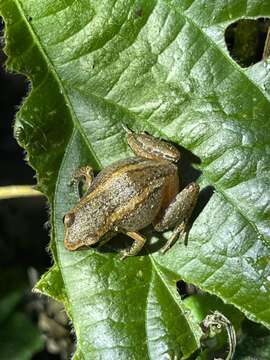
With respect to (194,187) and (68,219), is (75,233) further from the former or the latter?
(194,187)

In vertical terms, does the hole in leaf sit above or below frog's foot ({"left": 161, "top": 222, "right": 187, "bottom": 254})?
above

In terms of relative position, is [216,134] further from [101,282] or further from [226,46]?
[101,282]

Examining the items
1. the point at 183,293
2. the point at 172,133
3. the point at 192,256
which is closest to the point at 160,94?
the point at 172,133

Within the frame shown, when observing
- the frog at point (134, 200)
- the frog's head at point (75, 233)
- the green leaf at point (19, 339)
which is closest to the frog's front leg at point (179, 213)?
the frog at point (134, 200)

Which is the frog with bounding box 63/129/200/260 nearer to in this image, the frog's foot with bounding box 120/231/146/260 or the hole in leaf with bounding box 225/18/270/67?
the frog's foot with bounding box 120/231/146/260

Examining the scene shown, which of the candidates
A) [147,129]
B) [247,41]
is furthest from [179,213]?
[247,41]

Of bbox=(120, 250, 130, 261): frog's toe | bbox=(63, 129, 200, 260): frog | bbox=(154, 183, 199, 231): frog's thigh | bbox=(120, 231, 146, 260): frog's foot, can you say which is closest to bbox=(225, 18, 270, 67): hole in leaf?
bbox=(63, 129, 200, 260): frog

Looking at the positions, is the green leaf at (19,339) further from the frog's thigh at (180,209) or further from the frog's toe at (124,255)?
the frog's thigh at (180,209)
